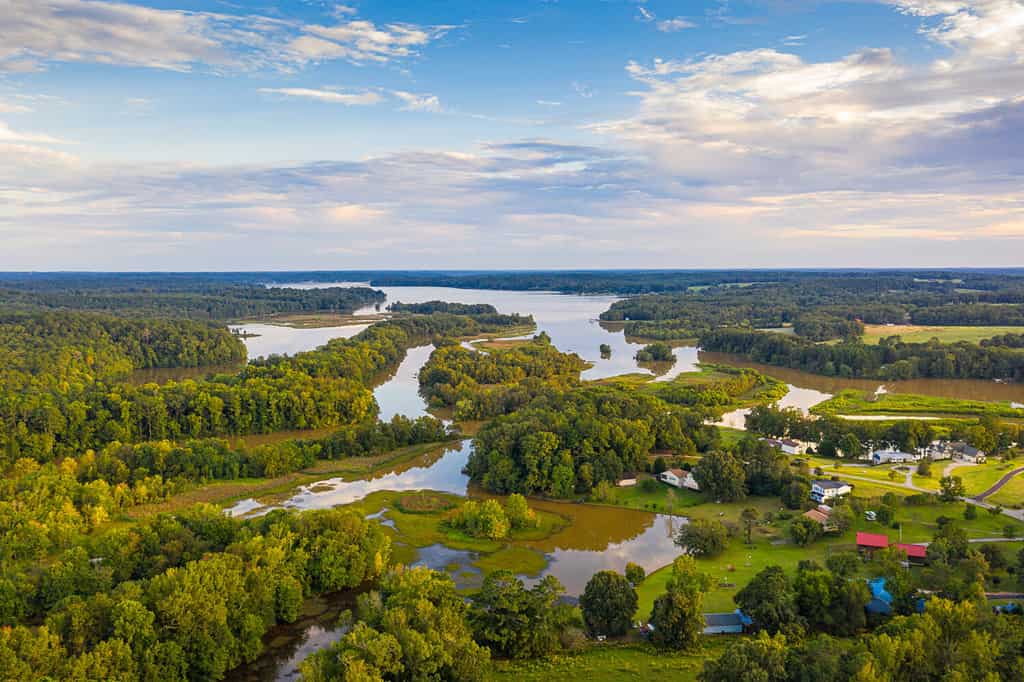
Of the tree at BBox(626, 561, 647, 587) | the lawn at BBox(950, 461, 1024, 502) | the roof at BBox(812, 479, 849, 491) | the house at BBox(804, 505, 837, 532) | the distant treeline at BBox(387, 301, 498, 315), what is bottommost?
the tree at BBox(626, 561, 647, 587)

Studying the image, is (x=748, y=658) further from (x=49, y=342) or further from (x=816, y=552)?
(x=49, y=342)

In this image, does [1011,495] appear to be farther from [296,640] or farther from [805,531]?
[296,640]

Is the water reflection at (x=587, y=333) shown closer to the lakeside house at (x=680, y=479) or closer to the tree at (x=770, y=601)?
the lakeside house at (x=680, y=479)

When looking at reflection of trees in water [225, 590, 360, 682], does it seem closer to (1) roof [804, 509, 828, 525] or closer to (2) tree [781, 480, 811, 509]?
(1) roof [804, 509, 828, 525]

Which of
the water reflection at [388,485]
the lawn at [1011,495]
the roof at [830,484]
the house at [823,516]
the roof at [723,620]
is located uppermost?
the roof at [830,484]

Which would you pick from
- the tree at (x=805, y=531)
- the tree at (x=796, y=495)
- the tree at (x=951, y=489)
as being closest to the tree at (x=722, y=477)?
the tree at (x=796, y=495)

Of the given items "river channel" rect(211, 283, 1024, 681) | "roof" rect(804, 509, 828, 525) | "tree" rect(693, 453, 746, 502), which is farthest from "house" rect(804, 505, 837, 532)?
"river channel" rect(211, 283, 1024, 681)
